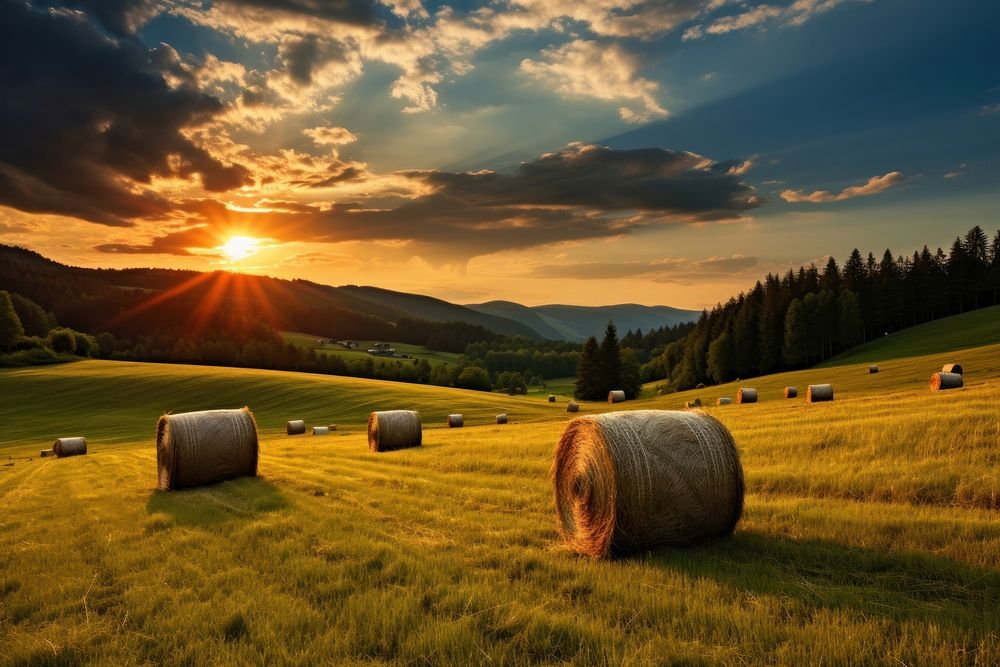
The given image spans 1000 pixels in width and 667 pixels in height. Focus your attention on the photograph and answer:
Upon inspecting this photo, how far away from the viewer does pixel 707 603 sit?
582 centimetres

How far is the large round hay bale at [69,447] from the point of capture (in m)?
33.2

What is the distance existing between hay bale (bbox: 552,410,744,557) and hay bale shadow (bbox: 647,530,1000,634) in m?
0.42

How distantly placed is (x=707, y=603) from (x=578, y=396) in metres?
88.6

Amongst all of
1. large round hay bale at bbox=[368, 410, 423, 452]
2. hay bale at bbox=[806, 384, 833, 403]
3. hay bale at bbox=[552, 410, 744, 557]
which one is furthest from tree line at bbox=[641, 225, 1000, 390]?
hay bale at bbox=[552, 410, 744, 557]

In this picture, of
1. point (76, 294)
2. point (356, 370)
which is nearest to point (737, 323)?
point (356, 370)

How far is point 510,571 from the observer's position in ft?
23.2

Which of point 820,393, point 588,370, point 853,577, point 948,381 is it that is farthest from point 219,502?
point 588,370

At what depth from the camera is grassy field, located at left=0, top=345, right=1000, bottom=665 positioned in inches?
201

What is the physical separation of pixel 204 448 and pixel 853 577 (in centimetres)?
1678

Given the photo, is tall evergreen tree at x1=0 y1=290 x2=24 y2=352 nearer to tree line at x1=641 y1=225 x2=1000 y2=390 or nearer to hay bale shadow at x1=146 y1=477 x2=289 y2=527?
hay bale shadow at x1=146 y1=477 x2=289 y2=527

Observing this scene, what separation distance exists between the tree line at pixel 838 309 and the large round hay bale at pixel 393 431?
268ft

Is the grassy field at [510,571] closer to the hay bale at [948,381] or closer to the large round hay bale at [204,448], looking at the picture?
the large round hay bale at [204,448]

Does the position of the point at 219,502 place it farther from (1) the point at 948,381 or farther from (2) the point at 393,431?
(1) the point at 948,381

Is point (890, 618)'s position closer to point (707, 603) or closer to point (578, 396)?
Result: point (707, 603)
